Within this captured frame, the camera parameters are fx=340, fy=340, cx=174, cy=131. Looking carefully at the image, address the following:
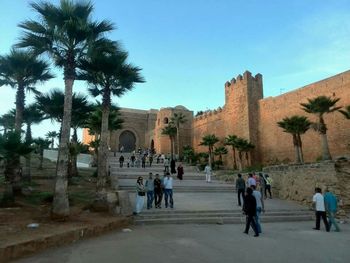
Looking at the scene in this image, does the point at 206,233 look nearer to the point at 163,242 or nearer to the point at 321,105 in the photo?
the point at 163,242

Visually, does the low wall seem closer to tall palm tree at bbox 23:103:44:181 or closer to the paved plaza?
the paved plaza

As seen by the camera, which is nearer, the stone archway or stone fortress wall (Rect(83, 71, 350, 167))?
stone fortress wall (Rect(83, 71, 350, 167))

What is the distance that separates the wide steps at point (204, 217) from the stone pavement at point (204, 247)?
0.64 m

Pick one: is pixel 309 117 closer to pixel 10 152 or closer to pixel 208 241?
pixel 208 241

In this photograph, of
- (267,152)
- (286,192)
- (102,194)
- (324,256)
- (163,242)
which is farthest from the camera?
(267,152)

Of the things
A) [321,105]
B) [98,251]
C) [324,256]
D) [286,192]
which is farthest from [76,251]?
[321,105]

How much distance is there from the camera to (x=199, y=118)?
153 ft

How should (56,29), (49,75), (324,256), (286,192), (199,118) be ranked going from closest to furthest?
(324,256) → (56,29) → (49,75) → (286,192) → (199,118)

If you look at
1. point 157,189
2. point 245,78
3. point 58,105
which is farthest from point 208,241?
point 245,78

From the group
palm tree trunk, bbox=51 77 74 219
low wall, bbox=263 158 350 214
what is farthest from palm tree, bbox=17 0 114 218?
low wall, bbox=263 158 350 214

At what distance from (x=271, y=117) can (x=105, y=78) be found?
2219 cm

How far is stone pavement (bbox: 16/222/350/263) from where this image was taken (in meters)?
6.00

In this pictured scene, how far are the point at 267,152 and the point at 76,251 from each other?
27381mm

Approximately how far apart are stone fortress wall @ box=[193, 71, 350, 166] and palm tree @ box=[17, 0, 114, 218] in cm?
1956
